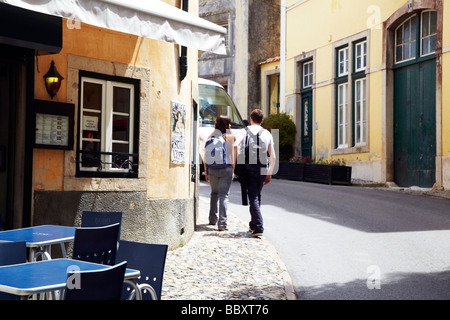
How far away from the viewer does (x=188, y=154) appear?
362 inches

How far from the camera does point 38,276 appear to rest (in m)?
3.44

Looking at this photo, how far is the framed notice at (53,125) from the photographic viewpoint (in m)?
6.80

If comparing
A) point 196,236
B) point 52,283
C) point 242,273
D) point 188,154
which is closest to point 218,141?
point 188,154

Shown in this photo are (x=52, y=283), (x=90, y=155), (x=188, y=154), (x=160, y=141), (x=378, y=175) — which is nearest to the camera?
(x=52, y=283)

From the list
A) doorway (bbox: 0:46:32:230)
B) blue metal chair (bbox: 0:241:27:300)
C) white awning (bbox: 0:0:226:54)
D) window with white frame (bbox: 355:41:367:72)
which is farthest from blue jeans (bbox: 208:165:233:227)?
window with white frame (bbox: 355:41:367:72)

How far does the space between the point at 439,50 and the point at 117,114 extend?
10598 mm

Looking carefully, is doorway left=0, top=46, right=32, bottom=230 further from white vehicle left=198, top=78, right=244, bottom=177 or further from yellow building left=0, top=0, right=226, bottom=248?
white vehicle left=198, top=78, right=244, bottom=177

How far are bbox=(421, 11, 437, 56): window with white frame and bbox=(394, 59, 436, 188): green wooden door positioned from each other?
332mm

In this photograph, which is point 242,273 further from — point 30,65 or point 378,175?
point 378,175

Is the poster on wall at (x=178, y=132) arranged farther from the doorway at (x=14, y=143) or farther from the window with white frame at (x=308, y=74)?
the window with white frame at (x=308, y=74)

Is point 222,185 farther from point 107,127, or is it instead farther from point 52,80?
point 52,80

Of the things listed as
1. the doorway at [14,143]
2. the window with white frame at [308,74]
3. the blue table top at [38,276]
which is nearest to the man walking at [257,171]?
the doorway at [14,143]

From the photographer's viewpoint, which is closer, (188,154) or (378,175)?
(188,154)

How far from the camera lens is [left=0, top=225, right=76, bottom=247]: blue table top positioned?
4.77 metres
